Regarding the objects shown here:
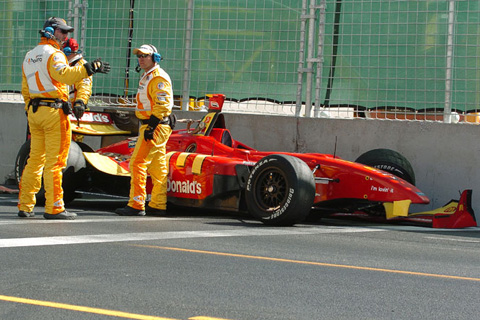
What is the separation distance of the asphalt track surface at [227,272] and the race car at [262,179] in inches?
19.2

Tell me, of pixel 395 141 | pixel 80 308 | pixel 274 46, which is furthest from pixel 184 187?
pixel 80 308

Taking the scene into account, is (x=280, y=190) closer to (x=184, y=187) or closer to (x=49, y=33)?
(x=184, y=187)

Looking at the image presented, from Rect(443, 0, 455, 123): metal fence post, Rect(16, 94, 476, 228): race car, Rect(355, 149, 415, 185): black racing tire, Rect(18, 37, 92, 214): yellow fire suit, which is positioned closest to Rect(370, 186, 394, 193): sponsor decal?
Rect(16, 94, 476, 228): race car

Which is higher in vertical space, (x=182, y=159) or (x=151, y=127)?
(x=151, y=127)

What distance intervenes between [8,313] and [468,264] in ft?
12.3

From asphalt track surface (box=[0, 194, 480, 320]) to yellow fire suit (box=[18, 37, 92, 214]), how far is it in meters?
0.34

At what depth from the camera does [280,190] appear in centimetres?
952

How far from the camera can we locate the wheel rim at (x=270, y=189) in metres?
9.49

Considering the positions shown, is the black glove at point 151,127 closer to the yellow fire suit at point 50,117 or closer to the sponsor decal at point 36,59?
the yellow fire suit at point 50,117

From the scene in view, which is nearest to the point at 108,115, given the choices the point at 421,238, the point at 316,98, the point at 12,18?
the point at 316,98

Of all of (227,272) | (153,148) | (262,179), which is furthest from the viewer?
(153,148)

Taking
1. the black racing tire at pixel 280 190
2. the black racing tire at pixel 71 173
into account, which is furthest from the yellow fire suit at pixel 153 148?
the black racing tire at pixel 280 190

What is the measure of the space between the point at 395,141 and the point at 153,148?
11.8 ft

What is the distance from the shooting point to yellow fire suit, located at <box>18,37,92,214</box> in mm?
9023
